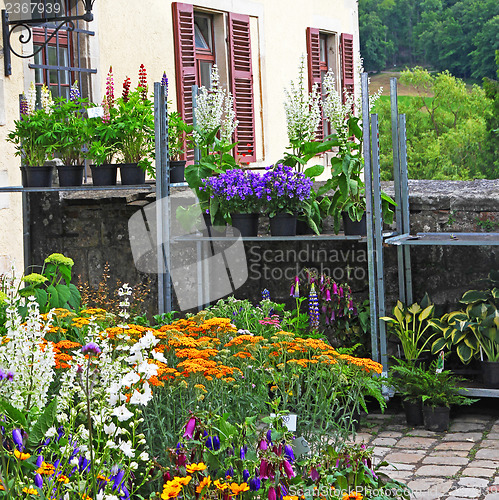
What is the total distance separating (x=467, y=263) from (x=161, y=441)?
2.84 meters

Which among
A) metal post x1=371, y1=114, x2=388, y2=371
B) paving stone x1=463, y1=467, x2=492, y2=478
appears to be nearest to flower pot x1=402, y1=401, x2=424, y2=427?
metal post x1=371, y1=114, x2=388, y2=371

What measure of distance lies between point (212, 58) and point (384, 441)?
19.6 feet

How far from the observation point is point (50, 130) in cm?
561

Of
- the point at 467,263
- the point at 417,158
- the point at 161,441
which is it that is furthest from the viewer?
the point at 417,158

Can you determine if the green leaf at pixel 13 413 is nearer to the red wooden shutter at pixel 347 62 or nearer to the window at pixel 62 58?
the window at pixel 62 58

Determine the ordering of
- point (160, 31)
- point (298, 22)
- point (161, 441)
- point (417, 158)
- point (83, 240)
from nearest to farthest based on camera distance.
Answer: point (161, 441)
point (83, 240)
point (160, 31)
point (298, 22)
point (417, 158)

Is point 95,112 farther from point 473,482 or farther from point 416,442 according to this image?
point 473,482

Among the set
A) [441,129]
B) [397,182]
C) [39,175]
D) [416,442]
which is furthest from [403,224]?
[441,129]

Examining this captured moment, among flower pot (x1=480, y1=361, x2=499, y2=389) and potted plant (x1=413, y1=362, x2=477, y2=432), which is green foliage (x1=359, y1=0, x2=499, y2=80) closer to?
flower pot (x1=480, y1=361, x2=499, y2=389)

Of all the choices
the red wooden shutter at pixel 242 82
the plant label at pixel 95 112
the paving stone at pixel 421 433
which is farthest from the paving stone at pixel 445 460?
the red wooden shutter at pixel 242 82

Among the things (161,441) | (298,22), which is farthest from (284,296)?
(298,22)

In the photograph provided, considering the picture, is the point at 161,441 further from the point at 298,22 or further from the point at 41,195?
the point at 298,22

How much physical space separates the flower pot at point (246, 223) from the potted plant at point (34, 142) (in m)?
1.36

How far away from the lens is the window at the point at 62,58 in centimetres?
699
